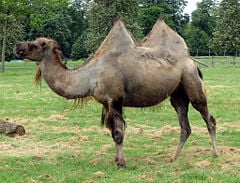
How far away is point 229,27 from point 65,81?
1597 inches

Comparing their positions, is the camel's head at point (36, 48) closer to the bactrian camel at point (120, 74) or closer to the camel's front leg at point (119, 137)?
the bactrian camel at point (120, 74)

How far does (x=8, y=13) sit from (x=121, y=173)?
3003cm

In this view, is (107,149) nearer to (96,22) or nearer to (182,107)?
(182,107)

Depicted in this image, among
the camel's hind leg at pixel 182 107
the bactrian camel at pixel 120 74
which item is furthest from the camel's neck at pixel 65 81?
the camel's hind leg at pixel 182 107

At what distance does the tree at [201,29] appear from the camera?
7466 centimetres

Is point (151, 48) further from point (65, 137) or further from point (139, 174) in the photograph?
point (65, 137)

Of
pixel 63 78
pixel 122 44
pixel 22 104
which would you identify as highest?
pixel 122 44

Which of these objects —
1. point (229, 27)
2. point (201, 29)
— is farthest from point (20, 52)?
→ point (201, 29)

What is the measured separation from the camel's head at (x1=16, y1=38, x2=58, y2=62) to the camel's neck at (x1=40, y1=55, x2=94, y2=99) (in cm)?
12

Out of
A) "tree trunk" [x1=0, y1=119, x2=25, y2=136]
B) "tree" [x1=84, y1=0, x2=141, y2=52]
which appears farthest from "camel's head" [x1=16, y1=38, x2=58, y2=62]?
"tree" [x1=84, y1=0, x2=141, y2=52]

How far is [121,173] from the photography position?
7645mm

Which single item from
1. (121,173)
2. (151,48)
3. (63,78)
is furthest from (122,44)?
(121,173)

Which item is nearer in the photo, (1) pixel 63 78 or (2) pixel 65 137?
(1) pixel 63 78

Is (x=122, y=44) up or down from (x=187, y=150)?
up
